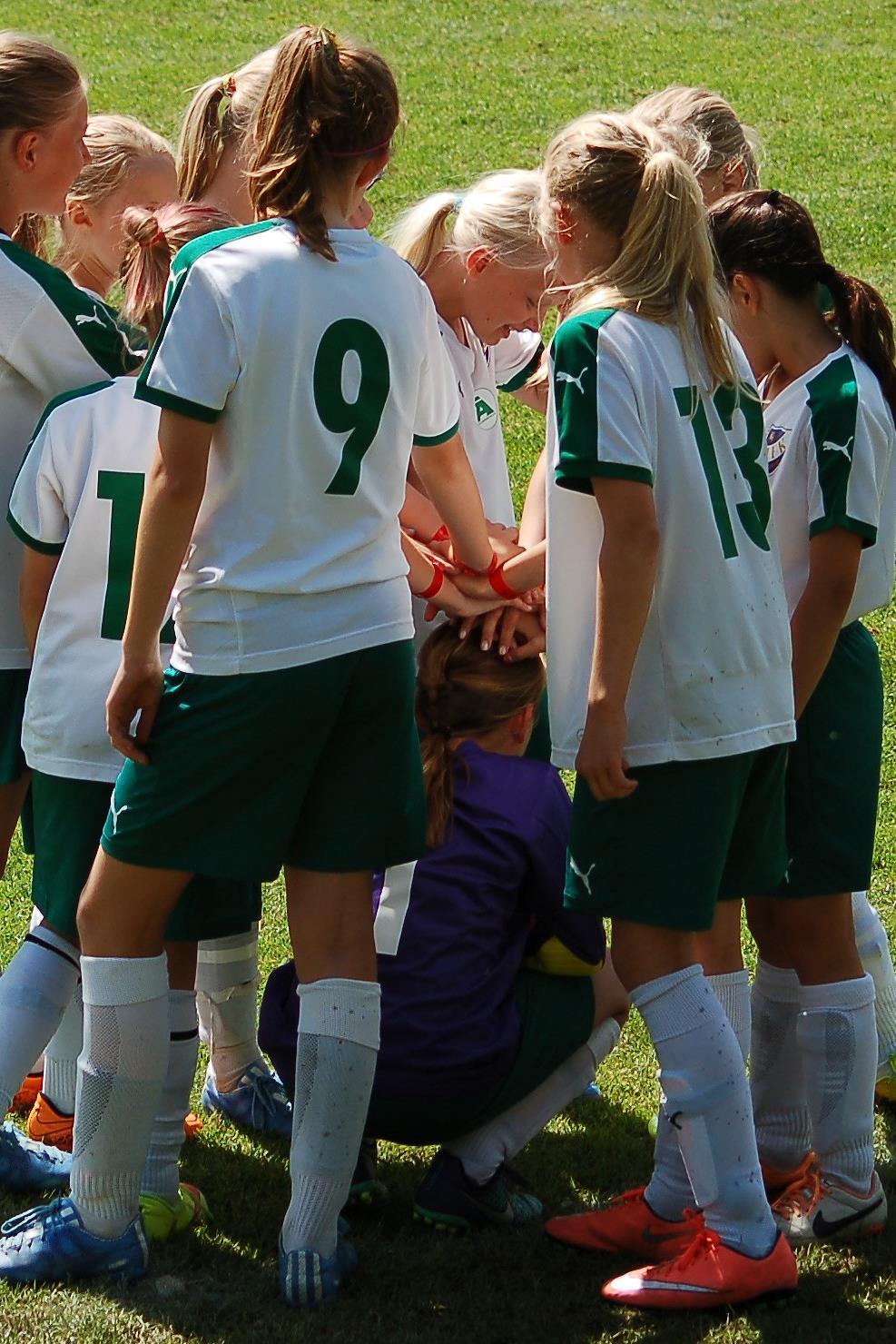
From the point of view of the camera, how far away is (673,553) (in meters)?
2.61

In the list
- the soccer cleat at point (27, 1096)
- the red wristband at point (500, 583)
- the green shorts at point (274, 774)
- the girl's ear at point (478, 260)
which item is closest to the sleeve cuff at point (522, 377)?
the girl's ear at point (478, 260)

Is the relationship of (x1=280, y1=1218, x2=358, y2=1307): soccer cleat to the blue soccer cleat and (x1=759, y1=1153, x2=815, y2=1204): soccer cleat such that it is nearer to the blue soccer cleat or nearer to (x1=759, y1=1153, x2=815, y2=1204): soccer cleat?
the blue soccer cleat

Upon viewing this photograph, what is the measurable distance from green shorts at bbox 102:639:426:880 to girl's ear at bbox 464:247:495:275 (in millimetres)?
914

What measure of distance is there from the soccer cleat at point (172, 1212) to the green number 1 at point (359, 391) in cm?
123

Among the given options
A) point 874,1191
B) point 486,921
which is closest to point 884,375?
point 486,921

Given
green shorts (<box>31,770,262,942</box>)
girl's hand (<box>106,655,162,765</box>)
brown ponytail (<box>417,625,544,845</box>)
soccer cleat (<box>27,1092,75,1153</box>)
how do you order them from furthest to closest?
1. soccer cleat (<box>27,1092,75,1153</box>)
2. brown ponytail (<box>417,625,544,845</box>)
3. green shorts (<box>31,770,262,942</box>)
4. girl's hand (<box>106,655,162,765</box>)

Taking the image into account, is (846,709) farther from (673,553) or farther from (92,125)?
(92,125)

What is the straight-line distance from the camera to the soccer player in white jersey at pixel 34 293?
2.89 metres

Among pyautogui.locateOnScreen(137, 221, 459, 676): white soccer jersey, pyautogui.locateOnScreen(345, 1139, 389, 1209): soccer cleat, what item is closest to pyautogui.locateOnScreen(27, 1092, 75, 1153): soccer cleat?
pyautogui.locateOnScreen(345, 1139, 389, 1209): soccer cleat

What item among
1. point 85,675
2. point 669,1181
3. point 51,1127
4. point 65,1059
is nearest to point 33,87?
point 85,675

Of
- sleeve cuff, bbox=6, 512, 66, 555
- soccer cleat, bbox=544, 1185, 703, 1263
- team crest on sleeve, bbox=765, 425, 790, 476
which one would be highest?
team crest on sleeve, bbox=765, 425, 790, 476

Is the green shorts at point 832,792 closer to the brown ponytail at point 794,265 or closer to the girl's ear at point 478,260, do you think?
the brown ponytail at point 794,265

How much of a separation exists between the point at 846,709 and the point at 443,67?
12675 millimetres

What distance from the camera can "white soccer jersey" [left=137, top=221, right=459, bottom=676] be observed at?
7.97ft
